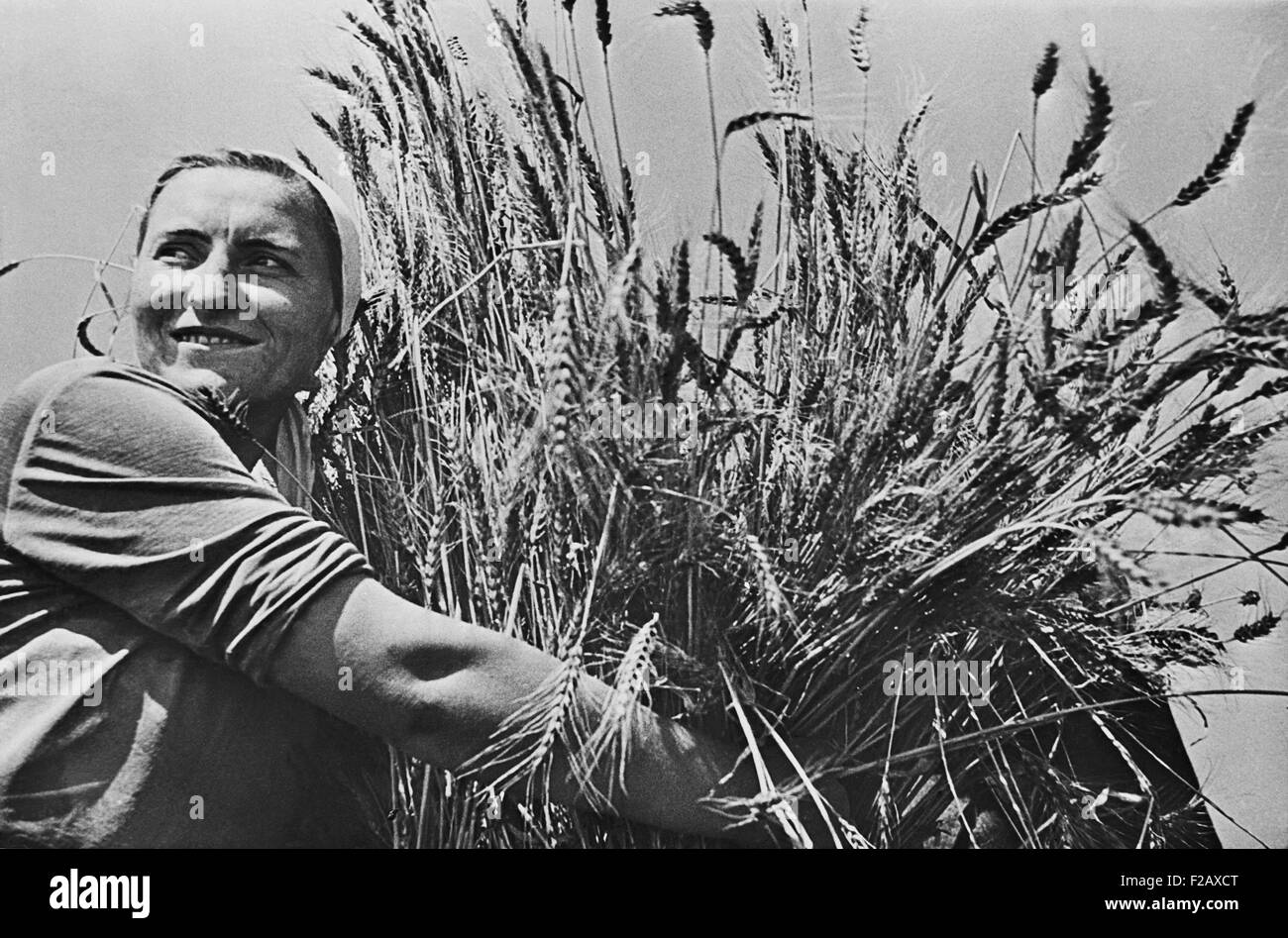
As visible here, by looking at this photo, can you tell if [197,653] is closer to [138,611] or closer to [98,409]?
[138,611]

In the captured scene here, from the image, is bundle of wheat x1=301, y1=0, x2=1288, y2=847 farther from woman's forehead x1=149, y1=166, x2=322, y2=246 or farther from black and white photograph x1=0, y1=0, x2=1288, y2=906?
woman's forehead x1=149, y1=166, x2=322, y2=246

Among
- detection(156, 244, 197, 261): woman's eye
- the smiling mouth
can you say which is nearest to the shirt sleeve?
the smiling mouth

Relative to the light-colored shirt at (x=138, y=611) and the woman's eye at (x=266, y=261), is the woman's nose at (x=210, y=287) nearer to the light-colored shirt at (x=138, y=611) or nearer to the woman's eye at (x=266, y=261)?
the woman's eye at (x=266, y=261)

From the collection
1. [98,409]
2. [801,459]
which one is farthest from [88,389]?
[801,459]

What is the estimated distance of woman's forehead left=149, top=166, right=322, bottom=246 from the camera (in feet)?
5.99

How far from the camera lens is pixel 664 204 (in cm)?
186

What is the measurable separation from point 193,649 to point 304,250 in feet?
1.96

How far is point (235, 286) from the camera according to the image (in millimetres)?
1807

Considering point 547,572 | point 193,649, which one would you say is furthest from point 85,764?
point 547,572

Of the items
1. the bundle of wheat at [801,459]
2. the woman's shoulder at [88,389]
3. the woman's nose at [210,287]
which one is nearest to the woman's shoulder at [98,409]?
the woman's shoulder at [88,389]

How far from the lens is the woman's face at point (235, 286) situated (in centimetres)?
179

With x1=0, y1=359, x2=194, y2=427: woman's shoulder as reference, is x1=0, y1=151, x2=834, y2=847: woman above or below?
below

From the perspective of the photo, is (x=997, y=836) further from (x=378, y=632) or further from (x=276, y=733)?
(x=276, y=733)

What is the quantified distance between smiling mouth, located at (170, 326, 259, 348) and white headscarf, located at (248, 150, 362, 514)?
0.13m
